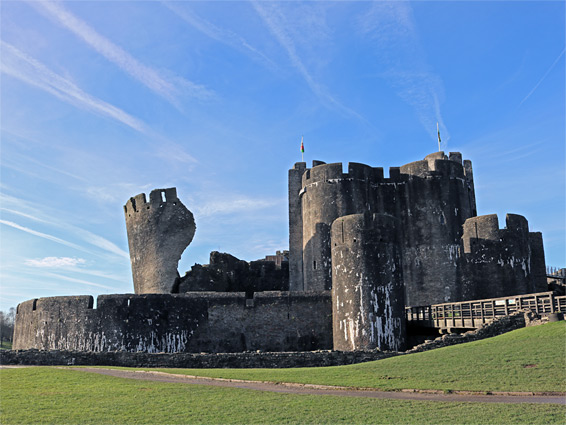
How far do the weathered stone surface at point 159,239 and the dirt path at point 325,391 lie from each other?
14705 mm

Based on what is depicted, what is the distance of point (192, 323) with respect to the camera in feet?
101

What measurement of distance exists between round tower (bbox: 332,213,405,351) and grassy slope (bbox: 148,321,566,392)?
533cm

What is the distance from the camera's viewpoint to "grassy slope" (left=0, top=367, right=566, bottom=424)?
39.4 ft

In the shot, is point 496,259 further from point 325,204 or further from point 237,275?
point 237,275

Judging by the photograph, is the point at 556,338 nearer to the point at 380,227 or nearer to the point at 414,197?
the point at 380,227

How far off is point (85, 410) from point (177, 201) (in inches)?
995

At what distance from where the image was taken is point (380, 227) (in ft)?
98.0

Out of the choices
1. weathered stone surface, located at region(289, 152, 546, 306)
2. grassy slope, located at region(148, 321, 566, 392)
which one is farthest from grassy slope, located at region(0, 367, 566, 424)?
weathered stone surface, located at region(289, 152, 546, 306)

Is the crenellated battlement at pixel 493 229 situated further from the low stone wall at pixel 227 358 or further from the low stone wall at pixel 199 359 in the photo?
the low stone wall at pixel 199 359

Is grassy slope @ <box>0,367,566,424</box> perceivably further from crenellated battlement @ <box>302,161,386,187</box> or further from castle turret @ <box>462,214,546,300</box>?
crenellated battlement @ <box>302,161,386,187</box>

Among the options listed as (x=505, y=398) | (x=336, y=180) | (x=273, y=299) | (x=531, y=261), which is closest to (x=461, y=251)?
(x=531, y=261)

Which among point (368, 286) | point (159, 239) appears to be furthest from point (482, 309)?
point (159, 239)

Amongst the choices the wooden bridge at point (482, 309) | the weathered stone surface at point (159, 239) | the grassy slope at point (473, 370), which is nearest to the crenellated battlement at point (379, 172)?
the weathered stone surface at point (159, 239)

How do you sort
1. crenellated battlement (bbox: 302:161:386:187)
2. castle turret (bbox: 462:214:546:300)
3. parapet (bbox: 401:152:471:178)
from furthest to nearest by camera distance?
parapet (bbox: 401:152:471:178), crenellated battlement (bbox: 302:161:386:187), castle turret (bbox: 462:214:546:300)
